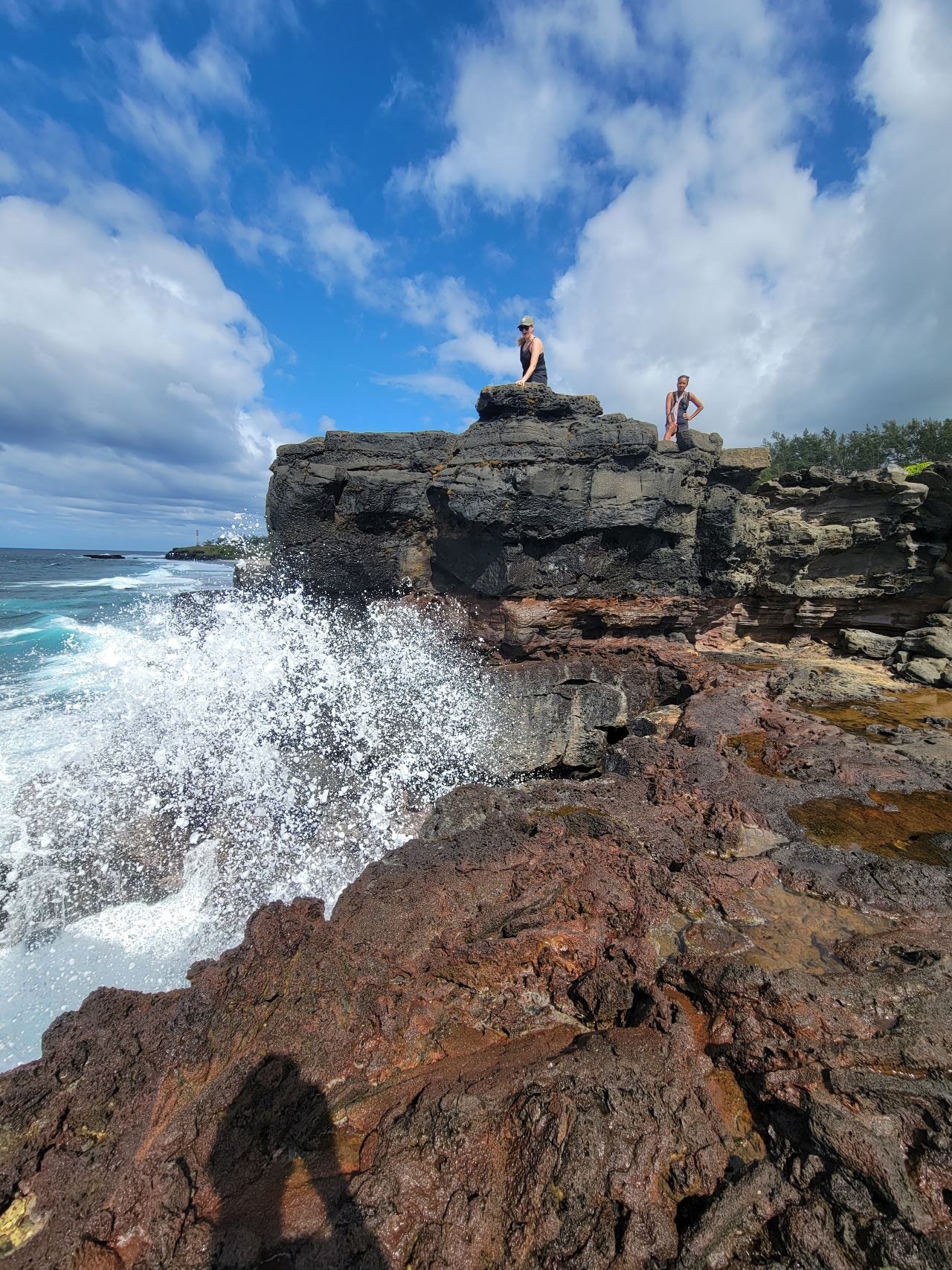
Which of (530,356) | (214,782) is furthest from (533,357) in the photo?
(214,782)

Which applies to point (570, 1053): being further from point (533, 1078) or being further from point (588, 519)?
point (588, 519)

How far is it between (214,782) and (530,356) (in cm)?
858

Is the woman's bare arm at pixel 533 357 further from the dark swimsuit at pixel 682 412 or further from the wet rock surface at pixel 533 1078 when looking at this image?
the wet rock surface at pixel 533 1078

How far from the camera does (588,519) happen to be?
380 inches

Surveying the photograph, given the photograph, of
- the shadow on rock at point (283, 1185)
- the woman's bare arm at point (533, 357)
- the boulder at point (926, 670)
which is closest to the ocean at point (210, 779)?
the shadow on rock at point (283, 1185)

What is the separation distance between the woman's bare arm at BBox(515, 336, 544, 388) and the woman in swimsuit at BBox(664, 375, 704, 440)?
301cm

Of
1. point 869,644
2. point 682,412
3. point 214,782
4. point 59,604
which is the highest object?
point 682,412

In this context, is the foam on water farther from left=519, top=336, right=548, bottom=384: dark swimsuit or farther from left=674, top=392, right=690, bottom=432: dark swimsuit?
left=674, top=392, right=690, bottom=432: dark swimsuit

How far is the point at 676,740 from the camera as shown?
731cm

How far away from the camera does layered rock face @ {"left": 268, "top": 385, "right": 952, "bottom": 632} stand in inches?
374

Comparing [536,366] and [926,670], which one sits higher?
[536,366]

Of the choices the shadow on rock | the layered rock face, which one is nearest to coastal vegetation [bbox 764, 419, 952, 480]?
the layered rock face

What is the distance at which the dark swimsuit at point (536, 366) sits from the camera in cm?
963

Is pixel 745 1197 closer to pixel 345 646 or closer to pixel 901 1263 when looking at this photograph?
pixel 901 1263
